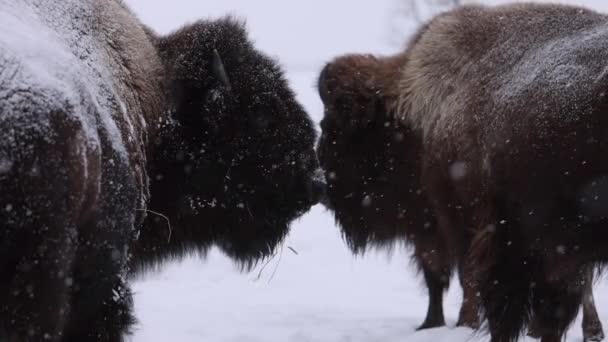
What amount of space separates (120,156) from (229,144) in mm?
822

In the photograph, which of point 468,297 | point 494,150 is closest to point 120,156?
point 494,150

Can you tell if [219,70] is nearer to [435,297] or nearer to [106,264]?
[106,264]

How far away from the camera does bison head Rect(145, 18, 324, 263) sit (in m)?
2.89

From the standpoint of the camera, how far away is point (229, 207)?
306 cm

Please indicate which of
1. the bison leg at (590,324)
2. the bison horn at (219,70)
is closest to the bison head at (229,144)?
the bison horn at (219,70)

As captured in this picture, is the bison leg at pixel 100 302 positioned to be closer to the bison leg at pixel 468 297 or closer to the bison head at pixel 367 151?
the bison leg at pixel 468 297

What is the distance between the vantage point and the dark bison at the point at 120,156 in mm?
1689

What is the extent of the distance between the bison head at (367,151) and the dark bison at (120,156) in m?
1.48

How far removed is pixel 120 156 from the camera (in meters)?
2.15

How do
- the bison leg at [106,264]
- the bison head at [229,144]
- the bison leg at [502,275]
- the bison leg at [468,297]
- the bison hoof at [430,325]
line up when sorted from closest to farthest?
the bison leg at [106,264] < the bison head at [229,144] < the bison leg at [502,275] < the bison leg at [468,297] < the bison hoof at [430,325]

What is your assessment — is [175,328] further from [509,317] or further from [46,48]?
[46,48]

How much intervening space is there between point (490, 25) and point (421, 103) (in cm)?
57

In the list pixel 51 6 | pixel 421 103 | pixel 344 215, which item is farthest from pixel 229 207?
pixel 344 215

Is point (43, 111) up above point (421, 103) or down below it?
below
